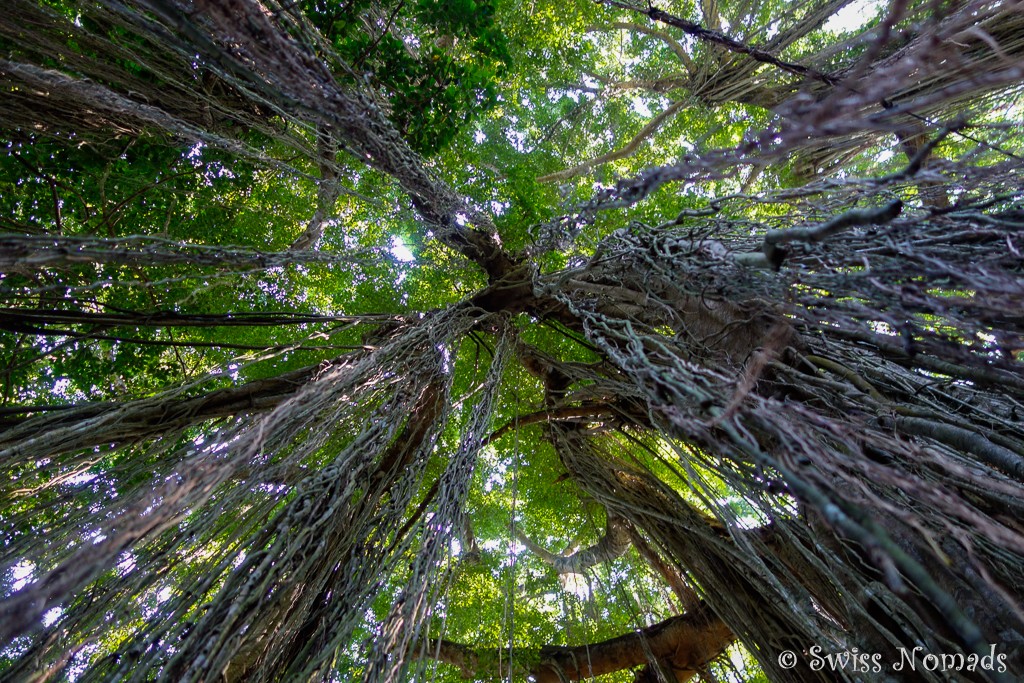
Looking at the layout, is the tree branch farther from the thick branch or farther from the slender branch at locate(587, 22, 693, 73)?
the slender branch at locate(587, 22, 693, 73)

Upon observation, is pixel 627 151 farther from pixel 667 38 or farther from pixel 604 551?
pixel 604 551

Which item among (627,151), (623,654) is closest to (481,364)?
(623,654)

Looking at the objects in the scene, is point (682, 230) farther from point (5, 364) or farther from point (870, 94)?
point (5, 364)

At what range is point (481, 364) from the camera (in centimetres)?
300

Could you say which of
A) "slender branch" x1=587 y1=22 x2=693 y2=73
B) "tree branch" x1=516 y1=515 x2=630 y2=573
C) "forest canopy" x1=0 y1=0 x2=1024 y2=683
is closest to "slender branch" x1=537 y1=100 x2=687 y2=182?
"slender branch" x1=587 y1=22 x2=693 y2=73

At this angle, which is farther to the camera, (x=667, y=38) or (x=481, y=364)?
(x=667, y=38)

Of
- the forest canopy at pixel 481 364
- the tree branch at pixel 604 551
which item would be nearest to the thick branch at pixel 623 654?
the forest canopy at pixel 481 364

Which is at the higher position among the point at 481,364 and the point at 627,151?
the point at 627,151

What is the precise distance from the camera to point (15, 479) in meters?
1.42

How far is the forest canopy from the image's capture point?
3.14ft

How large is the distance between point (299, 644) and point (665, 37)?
4158 millimetres

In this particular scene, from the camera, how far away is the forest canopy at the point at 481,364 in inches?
37.6

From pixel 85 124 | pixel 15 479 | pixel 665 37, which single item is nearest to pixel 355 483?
pixel 15 479

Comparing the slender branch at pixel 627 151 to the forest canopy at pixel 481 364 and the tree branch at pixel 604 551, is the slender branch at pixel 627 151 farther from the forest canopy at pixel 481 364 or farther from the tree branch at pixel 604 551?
the tree branch at pixel 604 551
